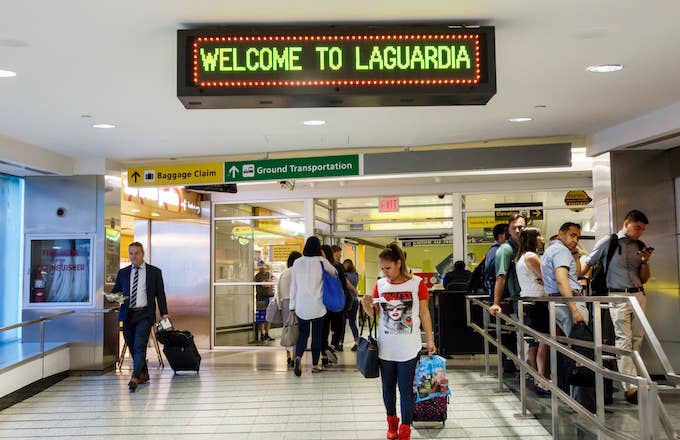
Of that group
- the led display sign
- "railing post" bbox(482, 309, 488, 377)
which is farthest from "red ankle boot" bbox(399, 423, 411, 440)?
"railing post" bbox(482, 309, 488, 377)

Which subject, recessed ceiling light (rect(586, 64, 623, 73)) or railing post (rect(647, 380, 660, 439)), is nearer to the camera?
railing post (rect(647, 380, 660, 439))

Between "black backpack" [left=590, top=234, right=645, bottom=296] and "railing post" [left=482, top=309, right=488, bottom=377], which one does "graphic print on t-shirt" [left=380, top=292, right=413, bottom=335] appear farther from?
"railing post" [left=482, top=309, right=488, bottom=377]

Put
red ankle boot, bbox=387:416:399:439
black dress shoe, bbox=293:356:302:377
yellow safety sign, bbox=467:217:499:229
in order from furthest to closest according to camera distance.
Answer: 1. yellow safety sign, bbox=467:217:499:229
2. black dress shoe, bbox=293:356:302:377
3. red ankle boot, bbox=387:416:399:439

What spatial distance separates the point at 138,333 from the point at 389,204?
523cm

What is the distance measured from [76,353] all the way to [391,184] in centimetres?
546

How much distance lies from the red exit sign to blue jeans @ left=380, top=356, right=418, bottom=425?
6.85 m

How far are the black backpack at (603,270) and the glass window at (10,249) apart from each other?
7201mm

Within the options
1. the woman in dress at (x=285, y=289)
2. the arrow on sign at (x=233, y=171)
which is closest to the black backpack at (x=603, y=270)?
the woman in dress at (x=285, y=289)

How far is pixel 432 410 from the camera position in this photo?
19.5ft

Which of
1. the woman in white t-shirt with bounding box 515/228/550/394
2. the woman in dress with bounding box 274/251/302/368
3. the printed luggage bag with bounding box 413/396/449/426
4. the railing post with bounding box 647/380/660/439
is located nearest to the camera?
the railing post with bounding box 647/380/660/439

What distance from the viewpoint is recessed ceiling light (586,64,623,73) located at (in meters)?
5.52

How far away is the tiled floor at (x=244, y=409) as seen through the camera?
591cm

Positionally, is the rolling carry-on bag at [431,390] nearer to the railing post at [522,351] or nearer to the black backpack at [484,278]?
the railing post at [522,351]

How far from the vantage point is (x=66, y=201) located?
31.4 feet
